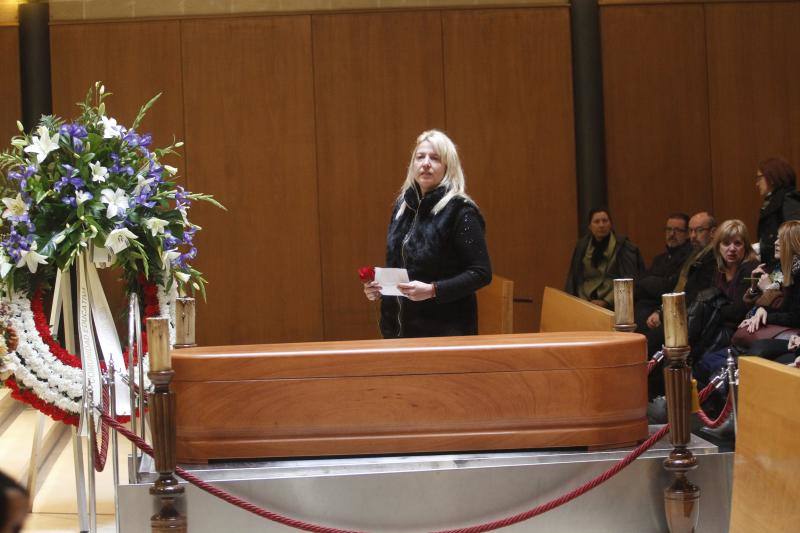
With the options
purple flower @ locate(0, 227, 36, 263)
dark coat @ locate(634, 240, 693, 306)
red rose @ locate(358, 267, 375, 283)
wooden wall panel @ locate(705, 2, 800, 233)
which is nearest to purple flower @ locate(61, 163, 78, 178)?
purple flower @ locate(0, 227, 36, 263)

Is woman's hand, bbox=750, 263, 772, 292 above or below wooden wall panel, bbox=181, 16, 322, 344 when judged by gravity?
below

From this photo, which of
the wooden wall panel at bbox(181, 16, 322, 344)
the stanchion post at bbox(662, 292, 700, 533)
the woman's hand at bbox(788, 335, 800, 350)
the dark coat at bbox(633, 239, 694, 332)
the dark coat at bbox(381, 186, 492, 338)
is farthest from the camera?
the wooden wall panel at bbox(181, 16, 322, 344)

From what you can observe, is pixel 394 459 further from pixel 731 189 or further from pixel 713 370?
pixel 731 189

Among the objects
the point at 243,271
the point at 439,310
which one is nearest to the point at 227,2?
the point at 243,271

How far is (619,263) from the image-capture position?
27.3ft

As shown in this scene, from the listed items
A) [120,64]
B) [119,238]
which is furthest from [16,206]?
[120,64]

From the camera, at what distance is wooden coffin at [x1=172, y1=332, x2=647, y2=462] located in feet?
11.4

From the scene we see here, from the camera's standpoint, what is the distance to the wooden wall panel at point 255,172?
9.57 m

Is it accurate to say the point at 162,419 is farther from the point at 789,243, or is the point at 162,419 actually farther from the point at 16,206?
the point at 789,243

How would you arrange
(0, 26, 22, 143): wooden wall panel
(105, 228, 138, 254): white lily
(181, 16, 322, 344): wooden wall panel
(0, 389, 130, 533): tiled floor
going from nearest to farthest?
(105, 228, 138, 254): white lily < (0, 389, 130, 533): tiled floor < (0, 26, 22, 143): wooden wall panel < (181, 16, 322, 344): wooden wall panel

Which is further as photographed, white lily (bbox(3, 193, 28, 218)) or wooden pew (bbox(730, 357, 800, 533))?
white lily (bbox(3, 193, 28, 218))

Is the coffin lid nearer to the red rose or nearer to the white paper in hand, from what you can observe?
the white paper in hand

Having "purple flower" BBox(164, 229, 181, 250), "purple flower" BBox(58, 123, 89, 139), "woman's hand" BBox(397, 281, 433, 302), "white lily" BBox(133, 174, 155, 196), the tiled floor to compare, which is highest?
"purple flower" BBox(58, 123, 89, 139)

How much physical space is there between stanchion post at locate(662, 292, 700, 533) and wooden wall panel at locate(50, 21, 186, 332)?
675 cm
